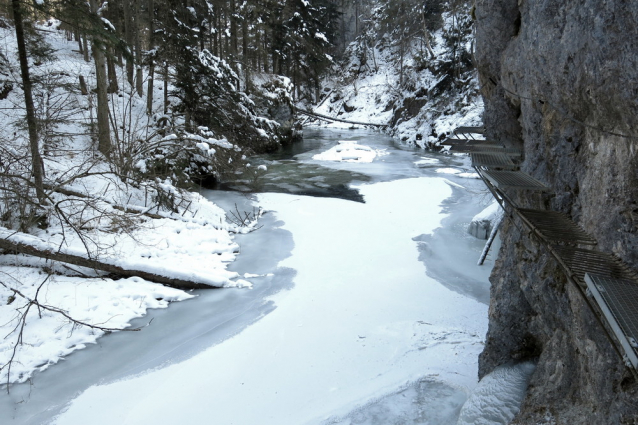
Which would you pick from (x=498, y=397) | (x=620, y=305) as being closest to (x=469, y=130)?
(x=498, y=397)

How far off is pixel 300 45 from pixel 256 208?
22.5 m

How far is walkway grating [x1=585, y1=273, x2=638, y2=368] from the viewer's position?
1651 mm

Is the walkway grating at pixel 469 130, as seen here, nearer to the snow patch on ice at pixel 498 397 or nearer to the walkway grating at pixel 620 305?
the snow patch on ice at pixel 498 397

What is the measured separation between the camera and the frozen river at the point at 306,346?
4.53 meters

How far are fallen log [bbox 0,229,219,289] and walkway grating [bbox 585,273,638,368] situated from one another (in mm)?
6341

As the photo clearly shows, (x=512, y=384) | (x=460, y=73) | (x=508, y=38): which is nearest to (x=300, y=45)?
(x=460, y=73)

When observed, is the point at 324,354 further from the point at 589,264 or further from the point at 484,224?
the point at 484,224

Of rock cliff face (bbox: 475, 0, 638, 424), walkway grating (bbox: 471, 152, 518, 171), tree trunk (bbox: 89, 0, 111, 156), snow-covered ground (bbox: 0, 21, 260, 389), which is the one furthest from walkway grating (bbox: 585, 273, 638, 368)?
tree trunk (bbox: 89, 0, 111, 156)

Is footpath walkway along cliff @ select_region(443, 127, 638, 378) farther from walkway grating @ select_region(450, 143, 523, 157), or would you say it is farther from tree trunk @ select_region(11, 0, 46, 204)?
tree trunk @ select_region(11, 0, 46, 204)

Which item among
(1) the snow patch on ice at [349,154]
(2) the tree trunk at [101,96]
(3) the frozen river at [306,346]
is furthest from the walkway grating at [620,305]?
(1) the snow patch on ice at [349,154]

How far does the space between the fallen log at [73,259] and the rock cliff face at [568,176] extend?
4.98m

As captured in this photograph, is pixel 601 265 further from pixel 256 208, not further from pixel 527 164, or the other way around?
pixel 256 208

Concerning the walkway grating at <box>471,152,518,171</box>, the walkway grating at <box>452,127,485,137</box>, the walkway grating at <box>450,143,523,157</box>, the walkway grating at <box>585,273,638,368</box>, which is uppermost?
the walkway grating at <box>452,127,485,137</box>

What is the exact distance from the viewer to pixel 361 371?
514 cm
